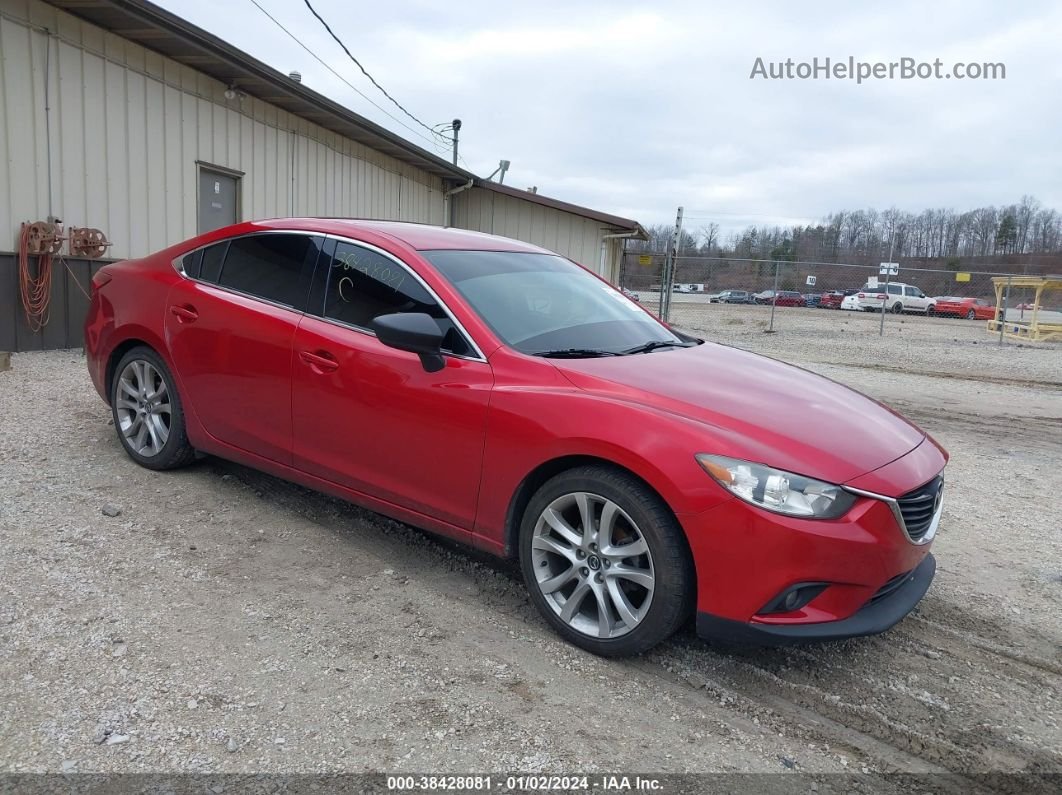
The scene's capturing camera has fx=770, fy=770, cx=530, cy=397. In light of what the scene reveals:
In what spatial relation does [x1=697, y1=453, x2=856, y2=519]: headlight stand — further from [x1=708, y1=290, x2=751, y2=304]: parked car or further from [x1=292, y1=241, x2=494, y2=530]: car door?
[x1=708, y1=290, x2=751, y2=304]: parked car

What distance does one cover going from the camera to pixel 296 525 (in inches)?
160

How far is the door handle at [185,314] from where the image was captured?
13.9 ft

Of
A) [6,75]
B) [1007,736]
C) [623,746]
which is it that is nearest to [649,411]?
[623,746]

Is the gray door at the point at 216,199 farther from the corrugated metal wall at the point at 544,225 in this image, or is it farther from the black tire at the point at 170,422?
the corrugated metal wall at the point at 544,225

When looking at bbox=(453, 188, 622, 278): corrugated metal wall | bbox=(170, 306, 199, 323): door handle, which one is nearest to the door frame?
bbox=(170, 306, 199, 323): door handle

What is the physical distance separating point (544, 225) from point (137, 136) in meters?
10.5

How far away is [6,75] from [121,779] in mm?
8119

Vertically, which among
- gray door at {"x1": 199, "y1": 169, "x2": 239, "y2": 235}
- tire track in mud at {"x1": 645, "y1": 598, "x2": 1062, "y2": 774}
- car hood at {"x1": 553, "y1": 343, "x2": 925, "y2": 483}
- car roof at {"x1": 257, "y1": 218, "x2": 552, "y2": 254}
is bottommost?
tire track in mud at {"x1": 645, "y1": 598, "x2": 1062, "y2": 774}

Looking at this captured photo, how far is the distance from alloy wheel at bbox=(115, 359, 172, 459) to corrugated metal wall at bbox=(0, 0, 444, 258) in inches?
182

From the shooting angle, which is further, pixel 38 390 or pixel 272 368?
pixel 38 390

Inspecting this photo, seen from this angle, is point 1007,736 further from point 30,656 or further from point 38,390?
point 38,390

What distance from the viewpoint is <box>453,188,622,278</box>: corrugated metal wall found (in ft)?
60.6

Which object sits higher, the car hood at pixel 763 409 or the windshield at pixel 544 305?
the windshield at pixel 544 305

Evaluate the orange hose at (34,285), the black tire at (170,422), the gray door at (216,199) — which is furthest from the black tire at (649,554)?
the gray door at (216,199)
